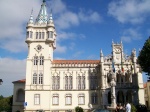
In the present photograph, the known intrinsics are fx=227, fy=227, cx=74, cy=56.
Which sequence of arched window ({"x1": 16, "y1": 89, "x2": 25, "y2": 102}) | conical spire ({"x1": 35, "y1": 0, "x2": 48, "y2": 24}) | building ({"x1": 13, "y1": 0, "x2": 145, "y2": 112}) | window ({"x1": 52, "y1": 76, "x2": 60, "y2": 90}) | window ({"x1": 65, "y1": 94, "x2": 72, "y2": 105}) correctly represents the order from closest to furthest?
building ({"x1": 13, "y1": 0, "x2": 145, "y2": 112})
window ({"x1": 65, "y1": 94, "x2": 72, "y2": 105})
window ({"x1": 52, "y1": 76, "x2": 60, "y2": 90})
conical spire ({"x1": 35, "y1": 0, "x2": 48, "y2": 24})
arched window ({"x1": 16, "y1": 89, "x2": 25, "y2": 102})

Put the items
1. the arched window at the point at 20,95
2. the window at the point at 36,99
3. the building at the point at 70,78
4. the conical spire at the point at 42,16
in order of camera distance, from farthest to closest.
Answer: the arched window at the point at 20,95 → the conical spire at the point at 42,16 → the window at the point at 36,99 → the building at the point at 70,78

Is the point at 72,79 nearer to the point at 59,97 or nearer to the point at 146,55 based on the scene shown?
the point at 59,97

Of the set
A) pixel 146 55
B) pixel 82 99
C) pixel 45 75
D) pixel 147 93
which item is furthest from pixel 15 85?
pixel 147 93

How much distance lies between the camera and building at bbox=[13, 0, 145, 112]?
188 ft

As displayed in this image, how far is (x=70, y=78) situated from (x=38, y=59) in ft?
33.1

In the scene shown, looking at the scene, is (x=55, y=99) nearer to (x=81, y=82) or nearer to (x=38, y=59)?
(x=81, y=82)

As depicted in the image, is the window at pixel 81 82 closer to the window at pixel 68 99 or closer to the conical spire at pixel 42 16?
the window at pixel 68 99

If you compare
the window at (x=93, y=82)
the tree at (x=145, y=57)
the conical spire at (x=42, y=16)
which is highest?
the conical spire at (x=42, y=16)

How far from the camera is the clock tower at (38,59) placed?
195 ft

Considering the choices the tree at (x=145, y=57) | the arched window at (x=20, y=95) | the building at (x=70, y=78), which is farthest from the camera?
the arched window at (x=20, y=95)

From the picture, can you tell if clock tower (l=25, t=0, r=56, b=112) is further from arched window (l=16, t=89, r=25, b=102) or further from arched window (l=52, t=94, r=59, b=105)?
arched window (l=16, t=89, r=25, b=102)

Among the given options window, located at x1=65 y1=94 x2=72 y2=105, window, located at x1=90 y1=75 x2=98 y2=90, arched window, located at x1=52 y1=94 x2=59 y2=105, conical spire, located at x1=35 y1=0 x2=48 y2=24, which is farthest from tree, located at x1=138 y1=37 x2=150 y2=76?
conical spire, located at x1=35 y1=0 x2=48 y2=24

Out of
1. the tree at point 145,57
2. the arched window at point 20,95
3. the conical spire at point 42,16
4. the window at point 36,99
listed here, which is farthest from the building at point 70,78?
the tree at point 145,57

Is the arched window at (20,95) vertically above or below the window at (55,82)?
below
